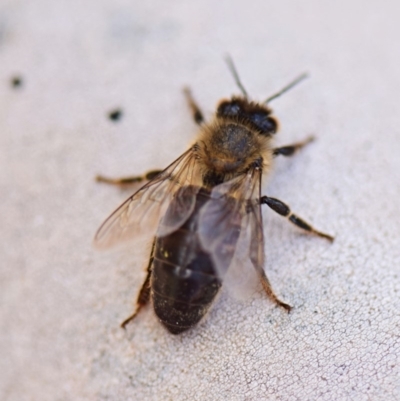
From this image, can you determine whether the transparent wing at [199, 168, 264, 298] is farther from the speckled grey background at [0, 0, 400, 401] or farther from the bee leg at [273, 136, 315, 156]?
the bee leg at [273, 136, 315, 156]

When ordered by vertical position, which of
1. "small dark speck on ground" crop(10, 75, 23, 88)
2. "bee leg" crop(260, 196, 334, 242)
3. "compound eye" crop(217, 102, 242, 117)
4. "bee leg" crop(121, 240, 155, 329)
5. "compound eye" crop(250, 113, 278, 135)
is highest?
"small dark speck on ground" crop(10, 75, 23, 88)

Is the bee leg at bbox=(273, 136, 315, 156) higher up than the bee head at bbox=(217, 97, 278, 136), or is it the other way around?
the bee head at bbox=(217, 97, 278, 136)

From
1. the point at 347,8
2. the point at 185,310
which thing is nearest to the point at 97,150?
the point at 185,310

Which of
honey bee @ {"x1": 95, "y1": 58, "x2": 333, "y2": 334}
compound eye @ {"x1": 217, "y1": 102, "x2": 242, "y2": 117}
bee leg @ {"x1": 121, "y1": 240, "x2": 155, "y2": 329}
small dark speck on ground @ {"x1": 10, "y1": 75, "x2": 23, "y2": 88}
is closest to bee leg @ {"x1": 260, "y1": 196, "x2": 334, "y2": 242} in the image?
honey bee @ {"x1": 95, "y1": 58, "x2": 333, "y2": 334}

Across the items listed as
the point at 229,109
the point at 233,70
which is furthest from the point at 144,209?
the point at 233,70

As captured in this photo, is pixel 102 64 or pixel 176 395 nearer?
pixel 176 395

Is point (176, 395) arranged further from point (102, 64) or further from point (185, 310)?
point (102, 64)
